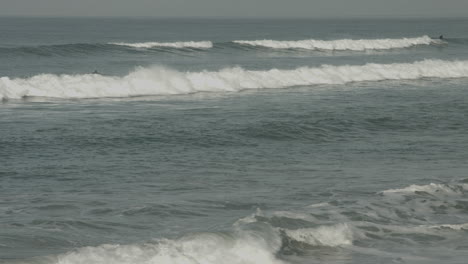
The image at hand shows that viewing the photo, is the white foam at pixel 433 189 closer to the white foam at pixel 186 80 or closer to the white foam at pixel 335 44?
the white foam at pixel 186 80

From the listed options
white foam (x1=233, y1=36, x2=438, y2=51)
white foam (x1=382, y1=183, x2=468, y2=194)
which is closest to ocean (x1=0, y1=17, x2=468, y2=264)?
white foam (x1=382, y1=183, x2=468, y2=194)

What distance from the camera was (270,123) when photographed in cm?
2306

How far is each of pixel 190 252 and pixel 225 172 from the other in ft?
18.0

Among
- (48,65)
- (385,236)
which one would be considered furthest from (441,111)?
(48,65)

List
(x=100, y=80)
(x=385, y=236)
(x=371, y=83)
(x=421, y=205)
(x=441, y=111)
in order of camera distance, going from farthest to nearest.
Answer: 1. (x=371, y=83)
2. (x=100, y=80)
3. (x=441, y=111)
4. (x=421, y=205)
5. (x=385, y=236)

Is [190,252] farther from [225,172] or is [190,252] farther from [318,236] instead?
[225,172]

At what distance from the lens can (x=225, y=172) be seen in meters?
16.8

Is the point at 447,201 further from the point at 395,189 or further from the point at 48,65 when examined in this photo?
the point at 48,65

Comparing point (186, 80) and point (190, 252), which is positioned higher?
point (186, 80)

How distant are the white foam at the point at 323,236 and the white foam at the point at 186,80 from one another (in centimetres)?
1859

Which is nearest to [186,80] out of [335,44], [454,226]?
[454,226]

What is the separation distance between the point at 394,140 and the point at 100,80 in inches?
566

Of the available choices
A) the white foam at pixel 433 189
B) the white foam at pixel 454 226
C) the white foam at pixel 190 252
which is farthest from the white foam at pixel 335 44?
the white foam at pixel 190 252

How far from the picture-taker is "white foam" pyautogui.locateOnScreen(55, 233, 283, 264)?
1095 cm
